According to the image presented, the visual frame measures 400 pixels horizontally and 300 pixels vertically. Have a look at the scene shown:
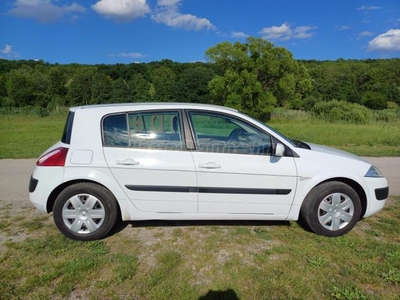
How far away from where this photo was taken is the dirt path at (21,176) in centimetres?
464

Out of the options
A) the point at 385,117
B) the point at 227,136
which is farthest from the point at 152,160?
the point at 385,117

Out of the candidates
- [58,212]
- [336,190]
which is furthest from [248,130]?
[58,212]

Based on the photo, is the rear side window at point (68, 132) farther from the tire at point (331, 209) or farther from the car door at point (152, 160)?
the tire at point (331, 209)

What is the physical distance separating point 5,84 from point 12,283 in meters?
65.4

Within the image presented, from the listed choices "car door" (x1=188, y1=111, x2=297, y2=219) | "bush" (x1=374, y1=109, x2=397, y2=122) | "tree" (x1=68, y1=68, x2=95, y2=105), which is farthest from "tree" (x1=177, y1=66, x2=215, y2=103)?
"car door" (x1=188, y1=111, x2=297, y2=219)

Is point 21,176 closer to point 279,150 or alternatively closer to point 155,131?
point 155,131

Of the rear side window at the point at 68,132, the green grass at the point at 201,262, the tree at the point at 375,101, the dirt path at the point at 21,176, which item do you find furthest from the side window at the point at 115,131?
the tree at the point at 375,101

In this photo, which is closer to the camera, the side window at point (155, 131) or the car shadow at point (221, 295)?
the car shadow at point (221, 295)

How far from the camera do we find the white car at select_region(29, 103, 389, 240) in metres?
3.08

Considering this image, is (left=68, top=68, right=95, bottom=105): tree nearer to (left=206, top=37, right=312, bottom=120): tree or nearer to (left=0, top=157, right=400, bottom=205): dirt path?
(left=206, top=37, right=312, bottom=120): tree

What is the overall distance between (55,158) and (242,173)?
2.22 m

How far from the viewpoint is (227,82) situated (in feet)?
108

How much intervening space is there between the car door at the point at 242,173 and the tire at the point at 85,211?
113 centimetres

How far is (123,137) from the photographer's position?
3.15 meters
